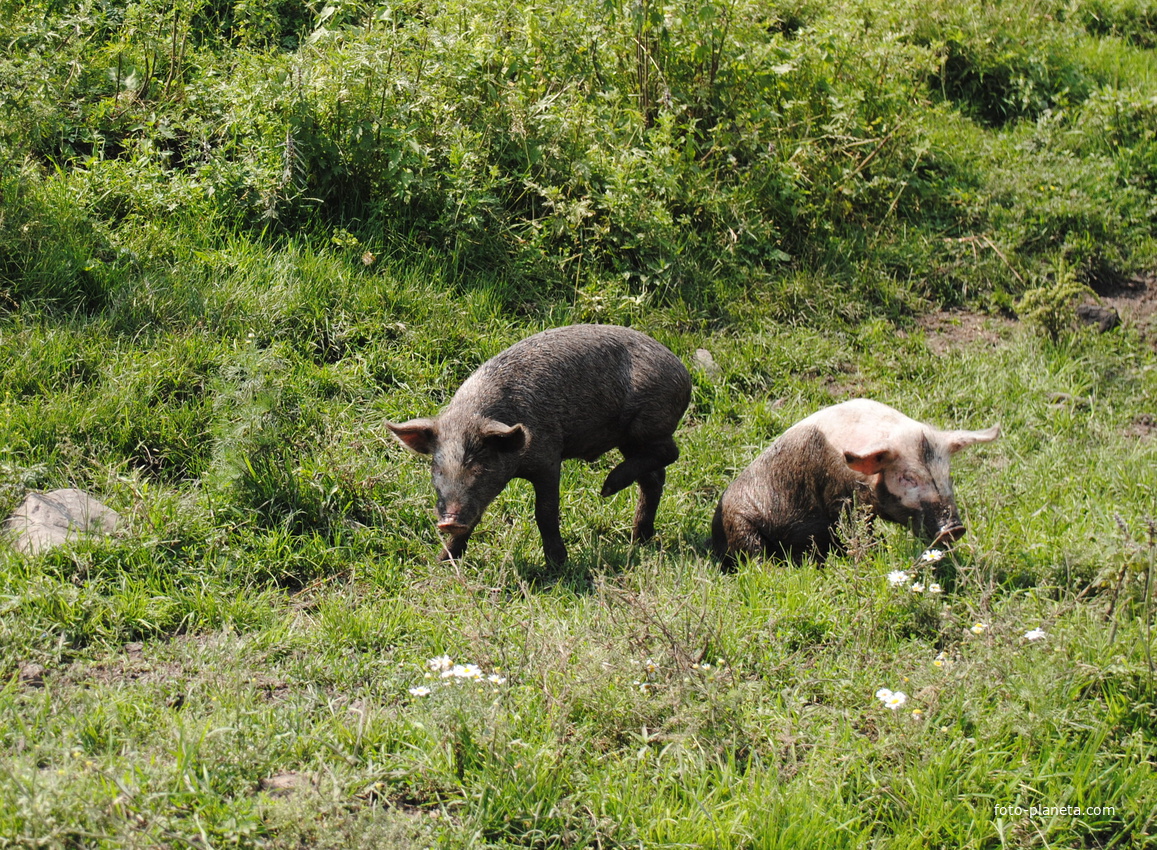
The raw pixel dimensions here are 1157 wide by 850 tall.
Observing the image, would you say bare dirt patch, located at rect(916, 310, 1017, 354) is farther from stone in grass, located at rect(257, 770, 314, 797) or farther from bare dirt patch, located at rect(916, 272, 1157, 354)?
stone in grass, located at rect(257, 770, 314, 797)

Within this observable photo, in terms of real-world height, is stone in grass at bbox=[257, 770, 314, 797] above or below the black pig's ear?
below

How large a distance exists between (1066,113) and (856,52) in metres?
2.59

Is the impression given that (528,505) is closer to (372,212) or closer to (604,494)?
(604,494)

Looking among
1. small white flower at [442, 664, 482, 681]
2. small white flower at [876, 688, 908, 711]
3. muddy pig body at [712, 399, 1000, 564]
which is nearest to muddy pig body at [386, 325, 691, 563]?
muddy pig body at [712, 399, 1000, 564]

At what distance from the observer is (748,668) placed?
462 cm

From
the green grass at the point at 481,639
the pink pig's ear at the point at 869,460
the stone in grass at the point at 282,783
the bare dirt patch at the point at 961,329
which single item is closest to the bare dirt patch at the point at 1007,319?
the bare dirt patch at the point at 961,329

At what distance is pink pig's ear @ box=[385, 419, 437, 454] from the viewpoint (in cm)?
→ 537

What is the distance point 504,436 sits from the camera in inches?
207

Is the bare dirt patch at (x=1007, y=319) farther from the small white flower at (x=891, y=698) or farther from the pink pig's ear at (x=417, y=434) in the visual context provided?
the small white flower at (x=891, y=698)

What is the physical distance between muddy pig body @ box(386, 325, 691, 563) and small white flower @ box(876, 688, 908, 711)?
6.45 feet

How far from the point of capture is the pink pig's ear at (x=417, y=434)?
5.37m

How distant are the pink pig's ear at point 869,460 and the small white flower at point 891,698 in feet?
4.45

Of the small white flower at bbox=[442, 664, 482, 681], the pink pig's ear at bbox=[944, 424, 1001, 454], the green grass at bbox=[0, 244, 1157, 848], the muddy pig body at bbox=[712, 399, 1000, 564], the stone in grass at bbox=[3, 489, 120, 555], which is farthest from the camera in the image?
the pink pig's ear at bbox=[944, 424, 1001, 454]

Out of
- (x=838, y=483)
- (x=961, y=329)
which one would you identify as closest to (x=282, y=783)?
(x=838, y=483)
